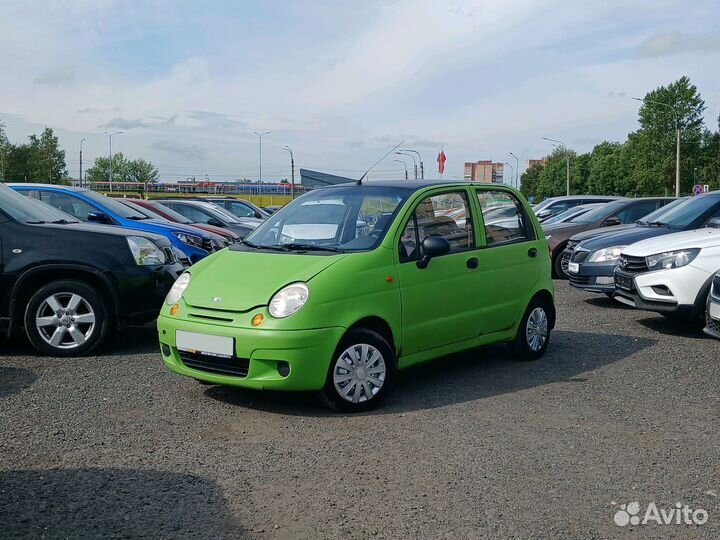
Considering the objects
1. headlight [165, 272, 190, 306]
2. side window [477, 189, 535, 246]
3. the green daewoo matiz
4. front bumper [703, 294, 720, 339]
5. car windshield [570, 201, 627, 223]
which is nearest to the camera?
the green daewoo matiz

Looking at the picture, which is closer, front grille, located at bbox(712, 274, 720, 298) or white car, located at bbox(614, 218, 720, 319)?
front grille, located at bbox(712, 274, 720, 298)

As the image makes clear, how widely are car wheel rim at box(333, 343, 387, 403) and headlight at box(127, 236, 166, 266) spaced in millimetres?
2883

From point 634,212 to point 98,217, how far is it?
32.3 ft

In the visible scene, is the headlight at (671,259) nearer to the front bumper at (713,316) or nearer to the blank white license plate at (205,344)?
the front bumper at (713,316)

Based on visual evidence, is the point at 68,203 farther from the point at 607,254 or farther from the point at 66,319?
the point at 607,254

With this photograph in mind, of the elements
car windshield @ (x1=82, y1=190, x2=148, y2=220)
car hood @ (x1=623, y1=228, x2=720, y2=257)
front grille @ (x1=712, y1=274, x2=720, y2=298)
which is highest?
car windshield @ (x1=82, y1=190, x2=148, y2=220)

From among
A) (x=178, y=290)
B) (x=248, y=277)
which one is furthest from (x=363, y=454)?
(x=178, y=290)

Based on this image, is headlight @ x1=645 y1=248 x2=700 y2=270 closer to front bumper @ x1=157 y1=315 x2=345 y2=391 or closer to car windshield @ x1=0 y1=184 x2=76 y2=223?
front bumper @ x1=157 y1=315 x2=345 y2=391

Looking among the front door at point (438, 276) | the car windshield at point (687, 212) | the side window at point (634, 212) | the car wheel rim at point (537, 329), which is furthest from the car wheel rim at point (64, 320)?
the side window at point (634, 212)

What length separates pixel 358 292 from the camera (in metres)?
5.47

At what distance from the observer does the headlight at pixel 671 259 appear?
8.57m

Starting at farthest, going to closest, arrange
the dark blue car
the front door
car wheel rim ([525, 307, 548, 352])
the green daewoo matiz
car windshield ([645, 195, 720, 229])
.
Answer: the dark blue car, car windshield ([645, 195, 720, 229]), car wheel rim ([525, 307, 548, 352]), the front door, the green daewoo matiz

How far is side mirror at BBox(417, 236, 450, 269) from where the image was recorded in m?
5.91

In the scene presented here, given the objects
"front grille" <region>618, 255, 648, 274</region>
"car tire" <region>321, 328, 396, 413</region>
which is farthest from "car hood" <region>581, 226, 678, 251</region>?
"car tire" <region>321, 328, 396, 413</region>
